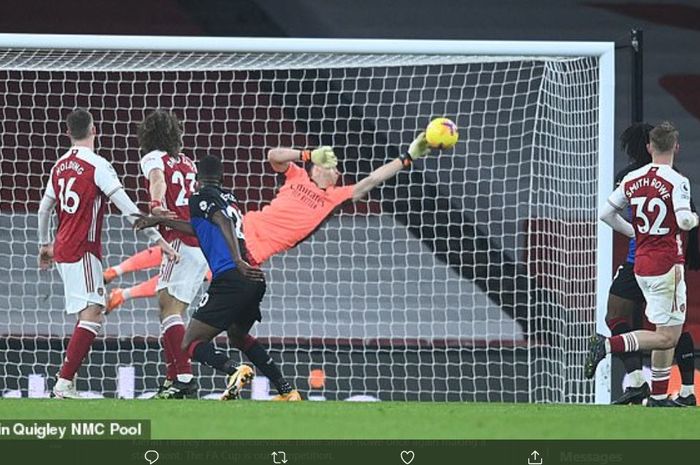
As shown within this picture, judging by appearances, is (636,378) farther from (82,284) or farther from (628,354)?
(82,284)

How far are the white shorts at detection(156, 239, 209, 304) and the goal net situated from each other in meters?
1.78

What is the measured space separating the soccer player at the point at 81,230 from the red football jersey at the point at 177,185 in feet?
1.21

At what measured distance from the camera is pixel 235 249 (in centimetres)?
852

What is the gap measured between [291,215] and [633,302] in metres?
2.67

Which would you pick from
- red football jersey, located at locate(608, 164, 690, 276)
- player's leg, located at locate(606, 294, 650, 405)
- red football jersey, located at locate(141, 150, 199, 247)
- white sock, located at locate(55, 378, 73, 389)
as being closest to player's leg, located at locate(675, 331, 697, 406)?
player's leg, located at locate(606, 294, 650, 405)

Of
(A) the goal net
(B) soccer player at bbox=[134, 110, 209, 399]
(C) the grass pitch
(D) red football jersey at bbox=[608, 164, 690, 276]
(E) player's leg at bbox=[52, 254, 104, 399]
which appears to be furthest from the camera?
(A) the goal net

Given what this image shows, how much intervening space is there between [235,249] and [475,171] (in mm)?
4123

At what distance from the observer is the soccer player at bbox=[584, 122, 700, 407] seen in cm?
876

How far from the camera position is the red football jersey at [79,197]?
893cm

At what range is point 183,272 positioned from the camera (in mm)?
9352

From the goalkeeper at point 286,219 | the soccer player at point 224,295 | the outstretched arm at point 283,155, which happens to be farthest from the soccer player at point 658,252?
the goalkeeper at point 286,219

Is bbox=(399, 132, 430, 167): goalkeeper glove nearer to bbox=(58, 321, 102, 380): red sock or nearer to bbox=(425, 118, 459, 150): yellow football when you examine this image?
bbox=(425, 118, 459, 150): yellow football

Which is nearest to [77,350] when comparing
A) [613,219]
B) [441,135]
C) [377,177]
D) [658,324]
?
[377,177]
